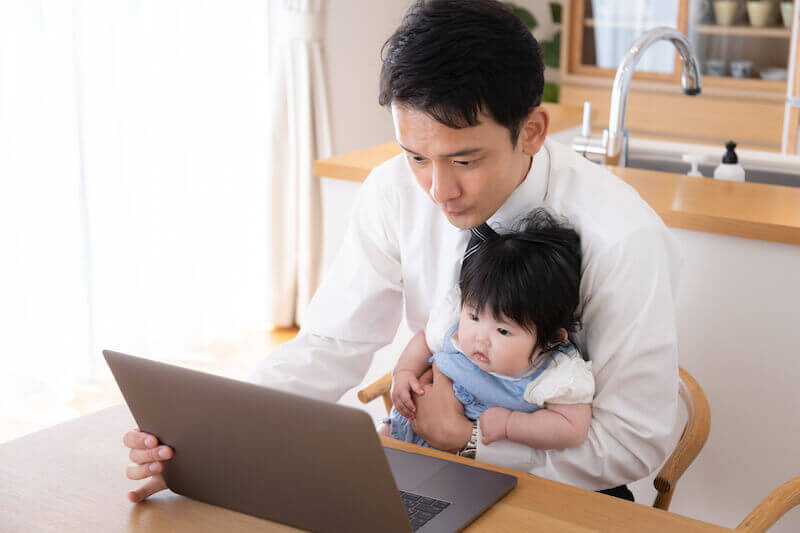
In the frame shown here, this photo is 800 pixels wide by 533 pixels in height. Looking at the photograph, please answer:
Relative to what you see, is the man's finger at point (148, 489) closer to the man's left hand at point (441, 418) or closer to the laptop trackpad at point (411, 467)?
the laptop trackpad at point (411, 467)

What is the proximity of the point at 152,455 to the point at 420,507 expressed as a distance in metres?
0.33

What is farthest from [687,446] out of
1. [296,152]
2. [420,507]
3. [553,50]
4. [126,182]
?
[553,50]

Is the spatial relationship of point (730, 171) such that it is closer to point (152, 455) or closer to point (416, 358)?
point (416, 358)

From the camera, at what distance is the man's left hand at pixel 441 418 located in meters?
1.27

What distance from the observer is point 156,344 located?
327cm

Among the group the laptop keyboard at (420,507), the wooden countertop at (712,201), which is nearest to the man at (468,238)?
the laptop keyboard at (420,507)

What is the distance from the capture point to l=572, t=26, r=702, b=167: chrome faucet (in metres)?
2.02

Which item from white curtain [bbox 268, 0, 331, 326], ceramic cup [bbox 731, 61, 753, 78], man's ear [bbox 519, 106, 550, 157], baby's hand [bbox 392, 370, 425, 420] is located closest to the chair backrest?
baby's hand [bbox 392, 370, 425, 420]

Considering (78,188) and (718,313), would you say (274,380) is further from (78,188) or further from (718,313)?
(78,188)

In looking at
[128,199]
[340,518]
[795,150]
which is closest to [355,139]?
[128,199]

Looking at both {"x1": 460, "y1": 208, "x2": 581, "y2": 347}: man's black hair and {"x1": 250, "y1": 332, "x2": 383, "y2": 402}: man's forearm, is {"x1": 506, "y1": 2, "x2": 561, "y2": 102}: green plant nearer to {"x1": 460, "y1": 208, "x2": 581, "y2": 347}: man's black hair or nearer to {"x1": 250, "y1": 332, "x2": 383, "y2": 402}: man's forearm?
{"x1": 250, "y1": 332, "x2": 383, "y2": 402}: man's forearm

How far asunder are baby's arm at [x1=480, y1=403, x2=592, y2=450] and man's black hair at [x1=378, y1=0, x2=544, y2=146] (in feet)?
1.37

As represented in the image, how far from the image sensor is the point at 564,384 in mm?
1223

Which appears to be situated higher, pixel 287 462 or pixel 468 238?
pixel 468 238
